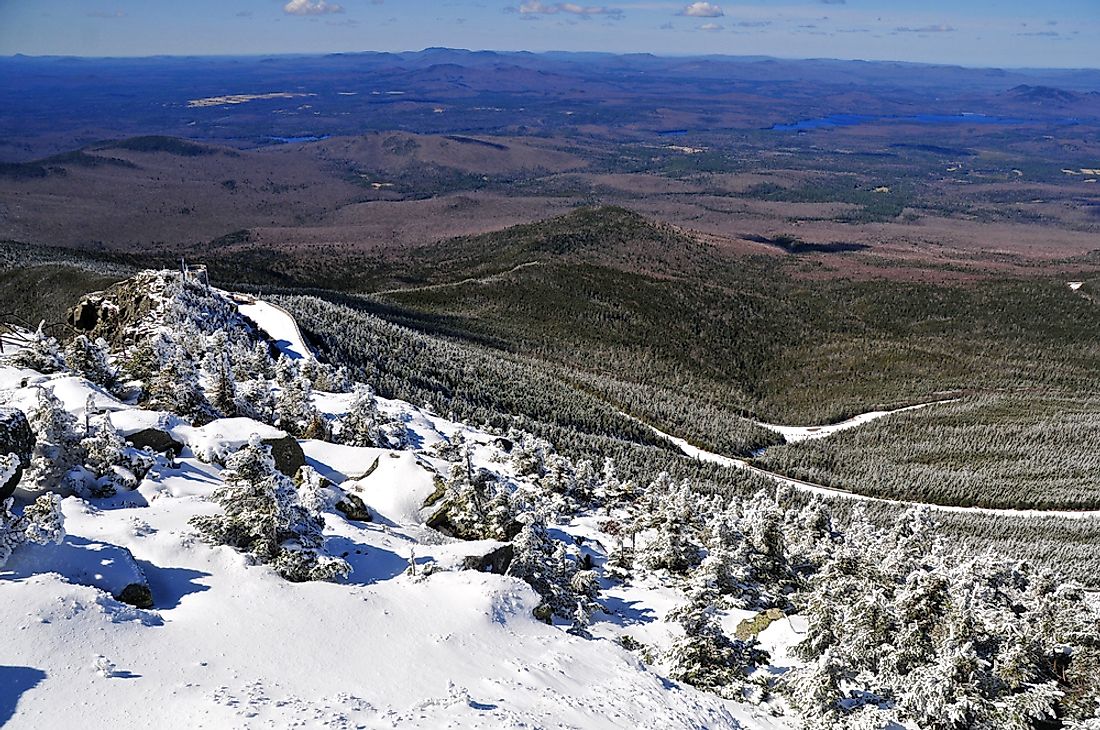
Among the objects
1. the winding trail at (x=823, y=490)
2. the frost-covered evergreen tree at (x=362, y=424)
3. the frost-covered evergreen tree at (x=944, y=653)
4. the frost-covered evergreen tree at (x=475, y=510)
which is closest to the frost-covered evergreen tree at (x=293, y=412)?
the frost-covered evergreen tree at (x=362, y=424)

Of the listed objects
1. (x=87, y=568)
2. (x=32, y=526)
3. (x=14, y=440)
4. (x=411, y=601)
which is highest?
(x=14, y=440)

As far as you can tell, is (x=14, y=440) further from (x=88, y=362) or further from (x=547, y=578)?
(x=88, y=362)

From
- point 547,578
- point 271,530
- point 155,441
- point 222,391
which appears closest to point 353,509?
point 271,530

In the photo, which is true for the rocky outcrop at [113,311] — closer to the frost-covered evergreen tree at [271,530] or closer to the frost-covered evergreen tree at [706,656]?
the frost-covered evergreen tree at [271,530]

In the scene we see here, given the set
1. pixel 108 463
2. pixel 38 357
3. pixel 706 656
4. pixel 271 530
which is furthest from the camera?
pixel 38 357

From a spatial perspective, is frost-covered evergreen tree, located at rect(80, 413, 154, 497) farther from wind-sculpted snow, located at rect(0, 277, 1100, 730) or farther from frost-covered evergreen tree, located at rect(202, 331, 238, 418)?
frost-covered evergreen tree, located at rect(202, 331, 238, 418)

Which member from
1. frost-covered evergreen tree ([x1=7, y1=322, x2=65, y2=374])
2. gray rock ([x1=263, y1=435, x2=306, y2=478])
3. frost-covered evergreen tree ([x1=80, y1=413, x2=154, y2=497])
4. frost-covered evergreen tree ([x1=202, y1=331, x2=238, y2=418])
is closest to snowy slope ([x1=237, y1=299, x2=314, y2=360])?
frost-covered evergreen tree ([x1=202, y1=331, x2=238, y2=418])

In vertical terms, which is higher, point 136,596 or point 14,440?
point 14,440
